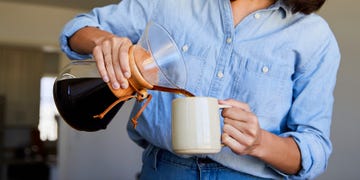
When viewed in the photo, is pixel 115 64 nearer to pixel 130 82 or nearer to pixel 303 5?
pixel 130 82

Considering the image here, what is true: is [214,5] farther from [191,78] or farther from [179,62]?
[179,62]

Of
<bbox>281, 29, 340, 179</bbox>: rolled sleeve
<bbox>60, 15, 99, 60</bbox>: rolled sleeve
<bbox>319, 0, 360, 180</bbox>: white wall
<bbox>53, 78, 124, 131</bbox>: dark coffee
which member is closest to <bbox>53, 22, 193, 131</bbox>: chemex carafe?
<bbox>53, 78, 124, 131</bbox>: dark coffee

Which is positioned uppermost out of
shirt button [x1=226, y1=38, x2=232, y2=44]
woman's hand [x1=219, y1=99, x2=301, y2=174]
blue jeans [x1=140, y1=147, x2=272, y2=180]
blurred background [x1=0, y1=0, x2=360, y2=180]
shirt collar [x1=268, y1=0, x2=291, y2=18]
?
shirt collar [x1=268, y1=0, x2=291, y2=18]

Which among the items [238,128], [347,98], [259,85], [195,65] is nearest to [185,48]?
[195,65]

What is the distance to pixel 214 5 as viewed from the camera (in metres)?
0.96

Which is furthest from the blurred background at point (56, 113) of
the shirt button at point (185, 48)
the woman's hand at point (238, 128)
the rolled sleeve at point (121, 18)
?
the woman's hand at point (238, 128)

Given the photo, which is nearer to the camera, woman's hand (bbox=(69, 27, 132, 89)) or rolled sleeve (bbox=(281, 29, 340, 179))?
woman's hand (bbox=(69, 27, 132, 89))

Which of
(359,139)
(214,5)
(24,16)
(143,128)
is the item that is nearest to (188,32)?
(214,5)

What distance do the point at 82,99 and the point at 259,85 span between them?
0.33 metres

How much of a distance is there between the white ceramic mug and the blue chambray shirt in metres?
0.19

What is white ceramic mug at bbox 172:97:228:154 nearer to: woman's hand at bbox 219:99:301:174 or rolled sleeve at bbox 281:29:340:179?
woman's hand at bbox 219:99:301:174

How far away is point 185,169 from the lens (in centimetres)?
92

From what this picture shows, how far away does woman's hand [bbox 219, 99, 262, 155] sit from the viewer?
2.38 feet

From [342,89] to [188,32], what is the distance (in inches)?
74.6
